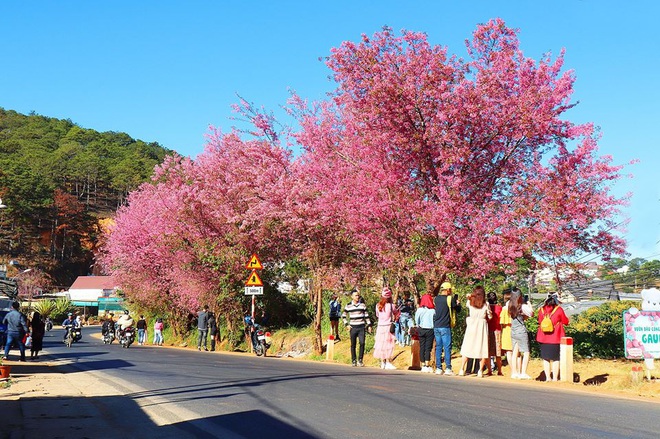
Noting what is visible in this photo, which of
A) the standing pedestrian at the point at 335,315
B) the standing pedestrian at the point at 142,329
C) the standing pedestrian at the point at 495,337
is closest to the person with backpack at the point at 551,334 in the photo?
the standing pedestrian at the point at 495,337

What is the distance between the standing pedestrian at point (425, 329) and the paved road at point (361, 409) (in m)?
2.57

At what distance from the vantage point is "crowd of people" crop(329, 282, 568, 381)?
15.1 metres

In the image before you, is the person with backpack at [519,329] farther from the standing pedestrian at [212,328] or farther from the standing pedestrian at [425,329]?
the standing pedestrian at [212,328]

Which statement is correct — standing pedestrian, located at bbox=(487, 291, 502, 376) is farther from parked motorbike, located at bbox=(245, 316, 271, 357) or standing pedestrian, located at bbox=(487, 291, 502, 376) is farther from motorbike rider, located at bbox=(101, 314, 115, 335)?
motorbike rider, located at bbox=(101, 314, 115, 335)

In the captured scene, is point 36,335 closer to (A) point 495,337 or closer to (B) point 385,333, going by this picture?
(B) point 385,333

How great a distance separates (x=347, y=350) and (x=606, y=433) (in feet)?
53.9

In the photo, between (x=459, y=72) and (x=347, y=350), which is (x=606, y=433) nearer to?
(x=459, y=72)

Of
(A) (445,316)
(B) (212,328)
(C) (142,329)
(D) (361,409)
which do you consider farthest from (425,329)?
(C) (142,329)

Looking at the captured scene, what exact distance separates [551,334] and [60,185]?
12268cm

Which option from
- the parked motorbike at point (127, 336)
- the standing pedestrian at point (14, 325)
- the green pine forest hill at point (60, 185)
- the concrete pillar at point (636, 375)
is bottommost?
the parked motorbike at point (127, 336)

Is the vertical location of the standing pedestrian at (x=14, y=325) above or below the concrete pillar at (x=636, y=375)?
above

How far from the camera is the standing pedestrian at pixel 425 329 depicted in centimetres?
1714

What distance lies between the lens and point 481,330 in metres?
15.7

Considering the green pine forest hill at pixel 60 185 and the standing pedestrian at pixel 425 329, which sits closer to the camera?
the standing pedestrian at pixel 425 329
